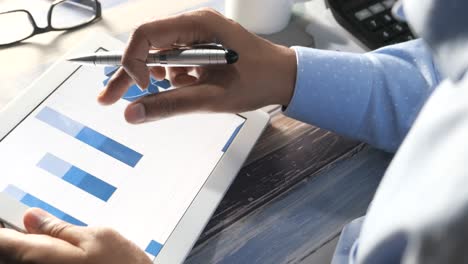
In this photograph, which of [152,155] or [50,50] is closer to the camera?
[152,155]

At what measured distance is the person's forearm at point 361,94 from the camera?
0.61 metres

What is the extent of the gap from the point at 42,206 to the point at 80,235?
73 mm

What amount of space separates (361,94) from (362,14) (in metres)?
0.17

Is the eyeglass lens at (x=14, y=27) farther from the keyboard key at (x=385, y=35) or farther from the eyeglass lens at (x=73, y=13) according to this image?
the keyboard key at (x=385, y=35)

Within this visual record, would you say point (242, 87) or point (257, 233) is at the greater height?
point (242, 87)

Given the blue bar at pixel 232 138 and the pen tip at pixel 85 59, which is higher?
the pen tip at pixel 85 59

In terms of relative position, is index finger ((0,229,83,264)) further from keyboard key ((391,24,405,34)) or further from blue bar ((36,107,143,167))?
keyboard key ((391,24,405,34))

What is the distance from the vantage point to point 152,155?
573 millimetres

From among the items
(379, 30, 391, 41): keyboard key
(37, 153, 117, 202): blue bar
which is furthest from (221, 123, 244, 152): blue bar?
(379, 30, 391, 41): keyboard key

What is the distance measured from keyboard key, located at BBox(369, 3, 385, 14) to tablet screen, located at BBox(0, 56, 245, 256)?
0.80ft

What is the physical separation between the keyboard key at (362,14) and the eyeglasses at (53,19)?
1.04ft

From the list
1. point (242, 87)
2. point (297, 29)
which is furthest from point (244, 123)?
point (297, 29)

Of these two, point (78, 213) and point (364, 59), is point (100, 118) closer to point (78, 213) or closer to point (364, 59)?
point (78, 213)

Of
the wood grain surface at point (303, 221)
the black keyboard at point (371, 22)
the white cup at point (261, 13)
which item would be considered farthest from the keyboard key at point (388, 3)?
the wood grain surface at point (303, 221)
